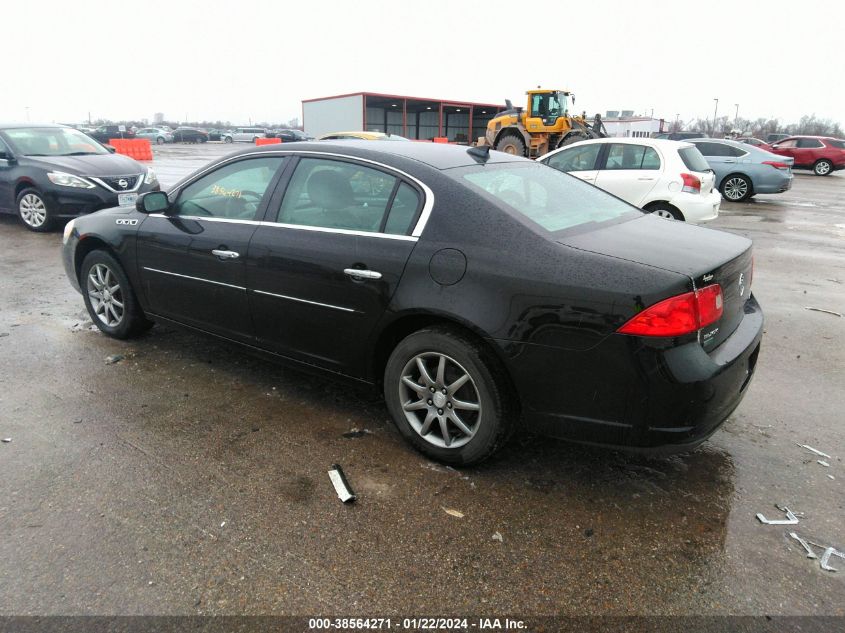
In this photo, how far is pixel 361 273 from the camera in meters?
3.16

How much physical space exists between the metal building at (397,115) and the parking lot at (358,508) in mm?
40437

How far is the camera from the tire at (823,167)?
1036 inches

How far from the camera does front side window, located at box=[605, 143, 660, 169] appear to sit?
351 inches

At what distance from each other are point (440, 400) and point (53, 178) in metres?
8.69

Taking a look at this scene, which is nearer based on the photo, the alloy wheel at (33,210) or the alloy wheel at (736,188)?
the alloy wheel at (33,210)

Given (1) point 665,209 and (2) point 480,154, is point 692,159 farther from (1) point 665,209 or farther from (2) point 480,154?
(2) point 480,154

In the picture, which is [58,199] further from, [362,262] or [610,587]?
[610,587]

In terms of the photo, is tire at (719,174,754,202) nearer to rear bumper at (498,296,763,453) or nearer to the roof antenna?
the roof antenna

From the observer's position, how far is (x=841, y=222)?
39.4 feet

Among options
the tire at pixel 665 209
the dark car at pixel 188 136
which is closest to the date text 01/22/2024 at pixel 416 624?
the tire at pixel 665 209

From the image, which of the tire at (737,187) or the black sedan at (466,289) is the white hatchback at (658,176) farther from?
the tire at (737,187)

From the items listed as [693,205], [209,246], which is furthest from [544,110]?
[209,246]

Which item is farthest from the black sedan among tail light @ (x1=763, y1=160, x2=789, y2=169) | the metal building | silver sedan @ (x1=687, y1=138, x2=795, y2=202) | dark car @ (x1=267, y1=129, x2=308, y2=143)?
the metal building

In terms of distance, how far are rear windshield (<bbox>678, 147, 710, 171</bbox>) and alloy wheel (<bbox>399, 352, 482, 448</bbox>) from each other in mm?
7273
